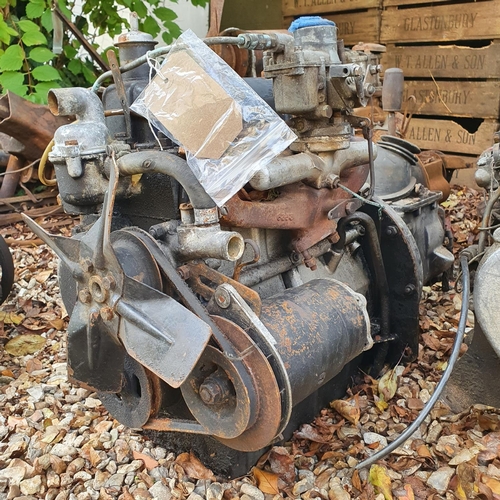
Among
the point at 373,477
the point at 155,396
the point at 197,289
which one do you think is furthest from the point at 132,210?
the point at 373,477

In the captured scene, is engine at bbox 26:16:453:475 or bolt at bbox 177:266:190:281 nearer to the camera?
engine at bbox 26:16:453:475

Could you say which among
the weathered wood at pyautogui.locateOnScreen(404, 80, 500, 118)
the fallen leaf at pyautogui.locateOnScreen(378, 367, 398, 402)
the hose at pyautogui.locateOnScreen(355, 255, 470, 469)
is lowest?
the fallen leaf at pyautogui.locateOnScreen(378, 367, 398, 402)

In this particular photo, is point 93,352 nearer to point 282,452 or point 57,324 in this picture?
point 282,452

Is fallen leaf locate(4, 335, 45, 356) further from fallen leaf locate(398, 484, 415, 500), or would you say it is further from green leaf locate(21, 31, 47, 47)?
green leaf locate(21, 31, 47, 47)

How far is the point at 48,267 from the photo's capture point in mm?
3480

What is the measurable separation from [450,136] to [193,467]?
163 inches

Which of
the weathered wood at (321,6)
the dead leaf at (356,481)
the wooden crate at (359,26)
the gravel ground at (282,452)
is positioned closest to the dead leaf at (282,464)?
the gravel ground at (282,452)

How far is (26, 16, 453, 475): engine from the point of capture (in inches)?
52.8

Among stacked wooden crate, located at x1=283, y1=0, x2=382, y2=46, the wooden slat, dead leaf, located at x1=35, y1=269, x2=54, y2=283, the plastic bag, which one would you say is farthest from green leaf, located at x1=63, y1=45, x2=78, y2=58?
the plastic bag

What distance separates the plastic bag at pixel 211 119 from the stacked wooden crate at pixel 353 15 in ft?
13.1

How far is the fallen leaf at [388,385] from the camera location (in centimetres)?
219

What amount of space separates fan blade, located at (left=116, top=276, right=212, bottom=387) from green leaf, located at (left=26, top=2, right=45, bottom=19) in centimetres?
361

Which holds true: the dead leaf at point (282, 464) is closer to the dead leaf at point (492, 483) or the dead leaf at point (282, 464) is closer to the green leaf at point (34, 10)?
the dead leaf at point (492, 483)

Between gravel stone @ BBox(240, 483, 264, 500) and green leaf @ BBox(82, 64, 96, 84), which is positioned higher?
green leaf @ BBox(82, 64, 96, 84)
